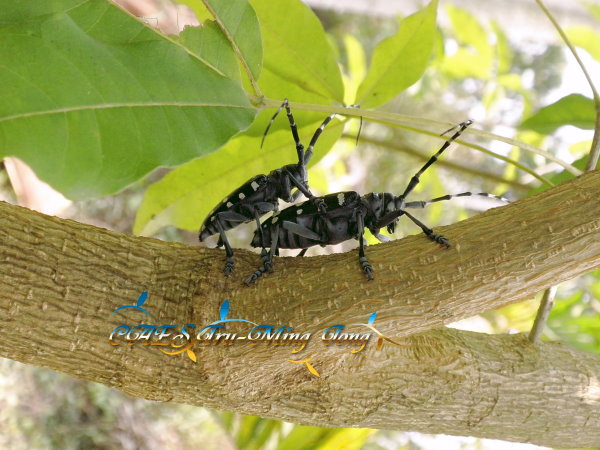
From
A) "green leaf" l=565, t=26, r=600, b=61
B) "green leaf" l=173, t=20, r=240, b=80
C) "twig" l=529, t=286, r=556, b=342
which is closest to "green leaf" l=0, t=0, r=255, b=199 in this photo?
"green leaf" l=173, t=20, r=240, b=80

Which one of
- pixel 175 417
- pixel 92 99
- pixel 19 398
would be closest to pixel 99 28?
pixel 92 99

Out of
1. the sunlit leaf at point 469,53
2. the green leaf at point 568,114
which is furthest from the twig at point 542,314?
the sunlit leaf at point 469,53

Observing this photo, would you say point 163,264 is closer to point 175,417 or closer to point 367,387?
point 367,387

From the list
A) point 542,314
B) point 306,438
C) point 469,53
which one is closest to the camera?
point 542,314

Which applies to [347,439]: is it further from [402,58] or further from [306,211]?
[402,58]

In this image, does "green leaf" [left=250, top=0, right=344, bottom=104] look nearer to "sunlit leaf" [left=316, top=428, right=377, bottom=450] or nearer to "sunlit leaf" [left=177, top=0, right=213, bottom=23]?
"sunlit leaf" [left=177, top=0, right=213, bottom=23]

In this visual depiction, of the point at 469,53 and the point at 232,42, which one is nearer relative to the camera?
the point at 232,42

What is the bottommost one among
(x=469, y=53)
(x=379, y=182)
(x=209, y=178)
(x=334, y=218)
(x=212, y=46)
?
(x=334, y=218)

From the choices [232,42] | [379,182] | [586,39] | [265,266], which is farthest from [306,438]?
[379,182]

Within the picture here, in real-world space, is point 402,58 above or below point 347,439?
above
